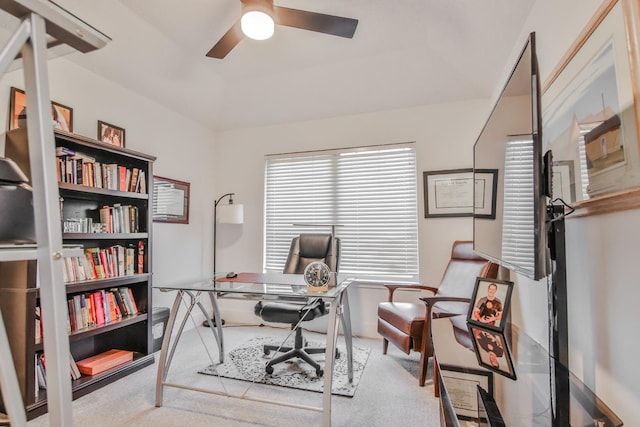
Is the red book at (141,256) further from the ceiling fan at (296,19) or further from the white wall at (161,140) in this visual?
the ceiling fan at (296,19)

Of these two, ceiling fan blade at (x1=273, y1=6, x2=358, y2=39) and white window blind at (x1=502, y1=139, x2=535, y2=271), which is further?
ceiling fan blade at (x1=273, y1=6, x2=358, y2=39)

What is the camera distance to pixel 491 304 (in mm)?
1350

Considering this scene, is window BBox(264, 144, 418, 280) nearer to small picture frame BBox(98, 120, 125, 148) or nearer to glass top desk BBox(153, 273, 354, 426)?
glass top desk BBox(153, 273, 354, 426)

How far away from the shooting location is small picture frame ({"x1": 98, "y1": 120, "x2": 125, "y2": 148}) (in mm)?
2723

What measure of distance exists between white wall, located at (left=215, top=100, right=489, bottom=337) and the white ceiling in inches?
5.5

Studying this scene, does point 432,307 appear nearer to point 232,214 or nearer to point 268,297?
point 268,297

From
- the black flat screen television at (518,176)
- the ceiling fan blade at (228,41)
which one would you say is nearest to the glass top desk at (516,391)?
the black flat screen television at (518,176)

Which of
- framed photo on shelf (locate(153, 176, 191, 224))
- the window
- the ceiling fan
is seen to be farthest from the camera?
the window

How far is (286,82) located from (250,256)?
83.4 inches

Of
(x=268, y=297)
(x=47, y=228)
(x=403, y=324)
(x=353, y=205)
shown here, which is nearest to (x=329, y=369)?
(x=268, y=297)

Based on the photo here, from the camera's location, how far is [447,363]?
1336mm

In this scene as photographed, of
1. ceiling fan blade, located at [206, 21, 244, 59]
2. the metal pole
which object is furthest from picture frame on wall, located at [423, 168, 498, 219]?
the metal pole

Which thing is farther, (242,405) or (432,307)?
(432,307)

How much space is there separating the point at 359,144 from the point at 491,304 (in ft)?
8.46
